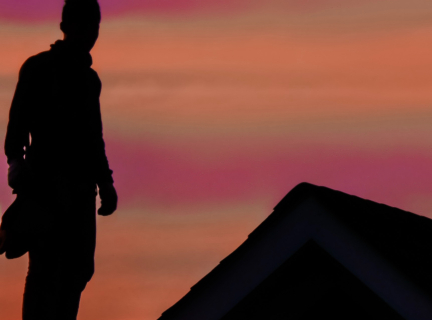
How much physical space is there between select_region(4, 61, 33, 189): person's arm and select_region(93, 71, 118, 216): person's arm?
1.97 ft

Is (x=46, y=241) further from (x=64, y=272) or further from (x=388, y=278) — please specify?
(x=388, y=278)

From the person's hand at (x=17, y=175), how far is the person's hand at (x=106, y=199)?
2.51ft

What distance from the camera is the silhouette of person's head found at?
297 inches

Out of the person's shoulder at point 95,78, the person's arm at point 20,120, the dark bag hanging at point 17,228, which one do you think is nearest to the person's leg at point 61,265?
the dark bag hanging at point 17,228

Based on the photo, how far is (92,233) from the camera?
7492 mm

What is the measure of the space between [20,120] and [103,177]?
33.8 inches

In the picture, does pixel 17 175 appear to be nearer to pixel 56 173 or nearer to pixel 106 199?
pixel 56 173

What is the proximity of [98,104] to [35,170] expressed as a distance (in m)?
0.83

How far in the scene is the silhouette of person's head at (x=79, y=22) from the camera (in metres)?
7.55

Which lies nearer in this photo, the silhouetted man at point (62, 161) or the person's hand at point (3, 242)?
the person's hand at point (3, 242)

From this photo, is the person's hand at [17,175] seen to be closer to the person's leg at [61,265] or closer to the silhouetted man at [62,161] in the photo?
the silhouetted man at [62,161]

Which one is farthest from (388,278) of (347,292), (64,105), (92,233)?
(64,105)

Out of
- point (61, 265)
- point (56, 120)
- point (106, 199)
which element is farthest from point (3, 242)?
point (56, 120)

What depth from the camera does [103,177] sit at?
7.64 meters
